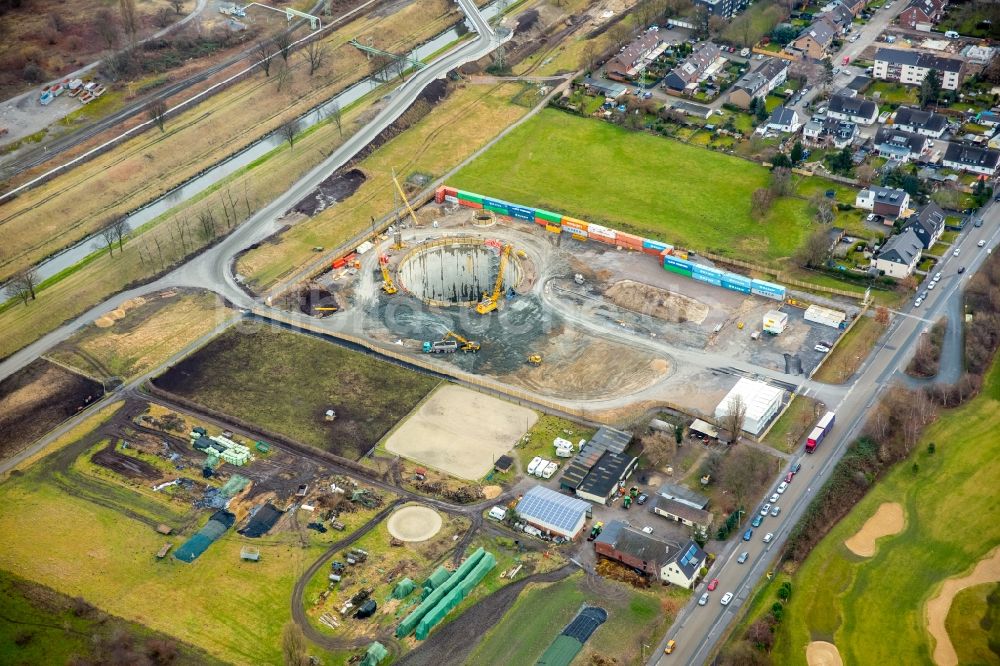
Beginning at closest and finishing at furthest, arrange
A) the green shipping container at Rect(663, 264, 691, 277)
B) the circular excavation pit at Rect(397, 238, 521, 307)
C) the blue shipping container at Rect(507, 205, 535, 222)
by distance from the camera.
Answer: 1. the green shipping container at Rect(663, 264, 691, 277)
2. the circular excavation pit at Rect(397, 238, 521, 307)
3. the blue shipping container at Rect(507, 205, 535, 222)

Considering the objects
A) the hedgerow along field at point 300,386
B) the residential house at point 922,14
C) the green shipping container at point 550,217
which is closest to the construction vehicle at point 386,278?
the hedgerow along field at point 300,386

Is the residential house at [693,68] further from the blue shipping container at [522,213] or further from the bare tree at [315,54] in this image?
the bare tree at [315,54]

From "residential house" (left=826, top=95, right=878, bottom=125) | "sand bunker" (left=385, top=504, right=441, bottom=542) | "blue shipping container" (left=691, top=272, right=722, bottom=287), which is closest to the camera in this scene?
"sand bunker" (left=385, top=504, right=441, bottom=542)

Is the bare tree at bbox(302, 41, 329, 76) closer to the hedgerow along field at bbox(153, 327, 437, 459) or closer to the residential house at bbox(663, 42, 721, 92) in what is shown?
the residential house at bbox(663, 42, 721, 92)

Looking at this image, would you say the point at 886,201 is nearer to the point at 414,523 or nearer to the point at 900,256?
the point at 900,256

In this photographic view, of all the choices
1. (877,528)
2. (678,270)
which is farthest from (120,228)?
(877,528)

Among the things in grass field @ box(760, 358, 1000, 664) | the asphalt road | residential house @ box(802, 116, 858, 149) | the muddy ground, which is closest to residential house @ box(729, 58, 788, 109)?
residential house @ box(802, 116, 858, 149)

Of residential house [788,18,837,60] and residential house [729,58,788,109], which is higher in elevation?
residential house [788,18,837,60]
